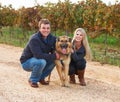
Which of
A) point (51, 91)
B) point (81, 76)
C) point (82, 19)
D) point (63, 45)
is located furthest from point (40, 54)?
point (82, 19)

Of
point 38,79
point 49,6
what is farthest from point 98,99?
point 49,6

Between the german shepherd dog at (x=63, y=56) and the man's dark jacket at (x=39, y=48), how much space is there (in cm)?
21

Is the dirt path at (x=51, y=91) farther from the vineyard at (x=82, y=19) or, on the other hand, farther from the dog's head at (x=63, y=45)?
the vineyard at (x=82, y=19)

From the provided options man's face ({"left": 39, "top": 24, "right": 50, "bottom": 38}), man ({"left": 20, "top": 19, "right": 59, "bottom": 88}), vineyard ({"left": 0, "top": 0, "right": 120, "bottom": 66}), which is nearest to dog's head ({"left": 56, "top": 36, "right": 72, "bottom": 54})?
man ({"left": 20, "top": 19, "right": 59, "bottom": 88})

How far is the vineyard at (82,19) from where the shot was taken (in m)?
16.9

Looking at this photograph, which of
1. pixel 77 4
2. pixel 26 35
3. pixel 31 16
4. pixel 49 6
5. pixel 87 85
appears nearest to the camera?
pixel 87 85

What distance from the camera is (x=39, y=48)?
9.02 metres

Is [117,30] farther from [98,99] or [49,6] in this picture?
[98,99]

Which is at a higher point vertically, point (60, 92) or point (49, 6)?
point (49, 6)

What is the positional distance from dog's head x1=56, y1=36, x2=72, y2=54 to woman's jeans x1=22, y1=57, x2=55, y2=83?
0.42m

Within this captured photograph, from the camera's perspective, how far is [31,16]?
25734 mm

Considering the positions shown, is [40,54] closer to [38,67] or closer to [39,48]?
[39,48]

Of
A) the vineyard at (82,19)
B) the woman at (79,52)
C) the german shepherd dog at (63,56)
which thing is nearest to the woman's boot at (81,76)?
the woman at (79,52)

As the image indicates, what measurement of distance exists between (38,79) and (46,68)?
361mm
